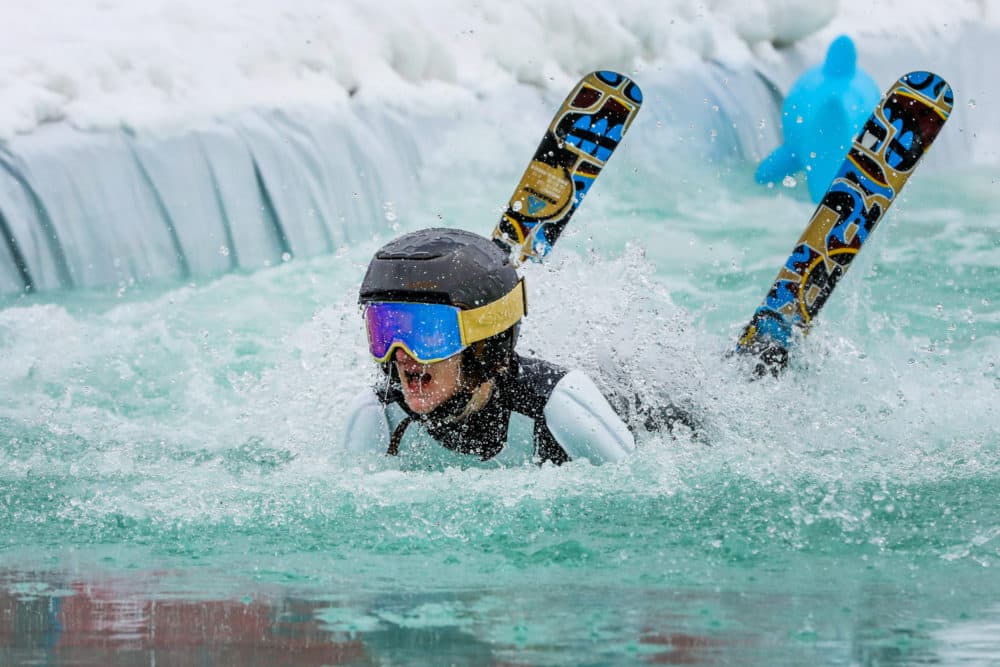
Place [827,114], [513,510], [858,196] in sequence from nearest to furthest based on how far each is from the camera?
[513,510] → [858,196] → [827,114]

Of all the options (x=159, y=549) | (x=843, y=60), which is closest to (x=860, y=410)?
(x=159, y=549)

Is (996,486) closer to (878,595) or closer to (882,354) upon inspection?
(878,595)

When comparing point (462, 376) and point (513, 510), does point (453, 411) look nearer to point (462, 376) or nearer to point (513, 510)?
point (462, 376)

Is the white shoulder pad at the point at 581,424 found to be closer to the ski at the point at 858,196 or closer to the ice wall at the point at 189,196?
the ski at the point at 858,196

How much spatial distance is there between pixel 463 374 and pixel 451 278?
0.29 m

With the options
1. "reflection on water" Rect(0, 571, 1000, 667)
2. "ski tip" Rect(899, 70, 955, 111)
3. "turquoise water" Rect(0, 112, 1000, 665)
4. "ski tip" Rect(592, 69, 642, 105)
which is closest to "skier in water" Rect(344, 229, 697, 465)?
"turquoise water" Rect(0, 112, 1000, 665)

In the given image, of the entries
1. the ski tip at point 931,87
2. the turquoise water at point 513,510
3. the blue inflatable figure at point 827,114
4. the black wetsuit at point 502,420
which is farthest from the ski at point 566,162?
the blue inflatable figure at point 827,114

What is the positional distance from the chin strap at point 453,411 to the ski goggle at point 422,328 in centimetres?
18

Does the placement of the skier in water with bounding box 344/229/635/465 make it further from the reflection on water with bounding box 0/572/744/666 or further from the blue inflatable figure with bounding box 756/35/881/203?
the blue inflatable figure with bounding box 756/35/881/203

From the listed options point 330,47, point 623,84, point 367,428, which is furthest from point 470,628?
point 330,47

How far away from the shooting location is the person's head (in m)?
4.06

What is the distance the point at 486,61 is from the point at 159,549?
8.44m

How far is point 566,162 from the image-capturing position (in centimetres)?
598

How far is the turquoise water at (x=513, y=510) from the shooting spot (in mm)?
2662
